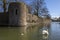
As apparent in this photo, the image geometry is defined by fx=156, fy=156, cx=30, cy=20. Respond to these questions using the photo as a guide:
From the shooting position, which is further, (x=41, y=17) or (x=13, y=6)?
(x=41, y=17)

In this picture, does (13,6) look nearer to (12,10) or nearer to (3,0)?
(12,10)

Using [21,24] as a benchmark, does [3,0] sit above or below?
above

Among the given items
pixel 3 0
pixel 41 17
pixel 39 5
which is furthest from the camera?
pixel 41 17

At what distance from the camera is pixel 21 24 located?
3117 cm

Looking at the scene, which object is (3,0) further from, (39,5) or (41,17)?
(41,17)

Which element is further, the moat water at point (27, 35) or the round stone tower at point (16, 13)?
the round stone tower at point (16, 13)

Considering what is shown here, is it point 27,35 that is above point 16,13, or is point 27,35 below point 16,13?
below

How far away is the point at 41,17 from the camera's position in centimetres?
5719

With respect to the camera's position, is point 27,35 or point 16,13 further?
point 16,13

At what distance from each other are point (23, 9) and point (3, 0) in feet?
32.6

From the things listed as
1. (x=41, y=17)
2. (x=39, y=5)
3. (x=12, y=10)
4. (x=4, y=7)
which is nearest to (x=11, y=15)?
(x=12, y=10)

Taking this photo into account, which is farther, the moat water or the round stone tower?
the round stone tower

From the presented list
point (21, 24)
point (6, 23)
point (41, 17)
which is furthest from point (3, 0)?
point (41, 17)

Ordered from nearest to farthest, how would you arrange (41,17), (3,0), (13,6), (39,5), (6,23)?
(13,6), (6,23), (3,0), (39,5), (41,17)
